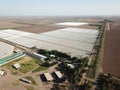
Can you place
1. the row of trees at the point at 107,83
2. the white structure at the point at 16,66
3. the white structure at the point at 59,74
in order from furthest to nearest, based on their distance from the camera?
the white structure at the point at 16,66
the white structure at the point at 59,74
the row of trees at the point at 107,83

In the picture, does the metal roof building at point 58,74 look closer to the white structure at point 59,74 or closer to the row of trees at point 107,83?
the white structure at point 59,74

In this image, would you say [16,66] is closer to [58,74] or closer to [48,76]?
[48,76]

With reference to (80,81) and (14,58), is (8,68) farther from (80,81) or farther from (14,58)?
(80,81)

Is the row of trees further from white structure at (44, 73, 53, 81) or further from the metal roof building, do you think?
white structure at (44, 73, 53, 81)

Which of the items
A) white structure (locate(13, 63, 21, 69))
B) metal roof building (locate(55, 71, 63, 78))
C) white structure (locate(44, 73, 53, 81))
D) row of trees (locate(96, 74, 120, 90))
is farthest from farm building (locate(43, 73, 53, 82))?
row of trees (locate(96, 74, 120, 90))

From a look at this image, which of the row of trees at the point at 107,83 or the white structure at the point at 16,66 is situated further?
the white structure at the point at 16,66

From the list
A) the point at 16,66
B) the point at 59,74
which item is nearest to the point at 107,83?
the point at 59,74

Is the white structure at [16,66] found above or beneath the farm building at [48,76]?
above

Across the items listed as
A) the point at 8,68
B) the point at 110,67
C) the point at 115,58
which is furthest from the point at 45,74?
the point at 115,58

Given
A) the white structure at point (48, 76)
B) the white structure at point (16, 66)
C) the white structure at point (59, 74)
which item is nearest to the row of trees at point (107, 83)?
the white structure at point (59, 74)

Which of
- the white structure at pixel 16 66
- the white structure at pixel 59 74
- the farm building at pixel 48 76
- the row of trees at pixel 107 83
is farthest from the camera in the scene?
the white structure at pixel 16 66

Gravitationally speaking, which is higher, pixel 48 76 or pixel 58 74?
pixel 58 74
